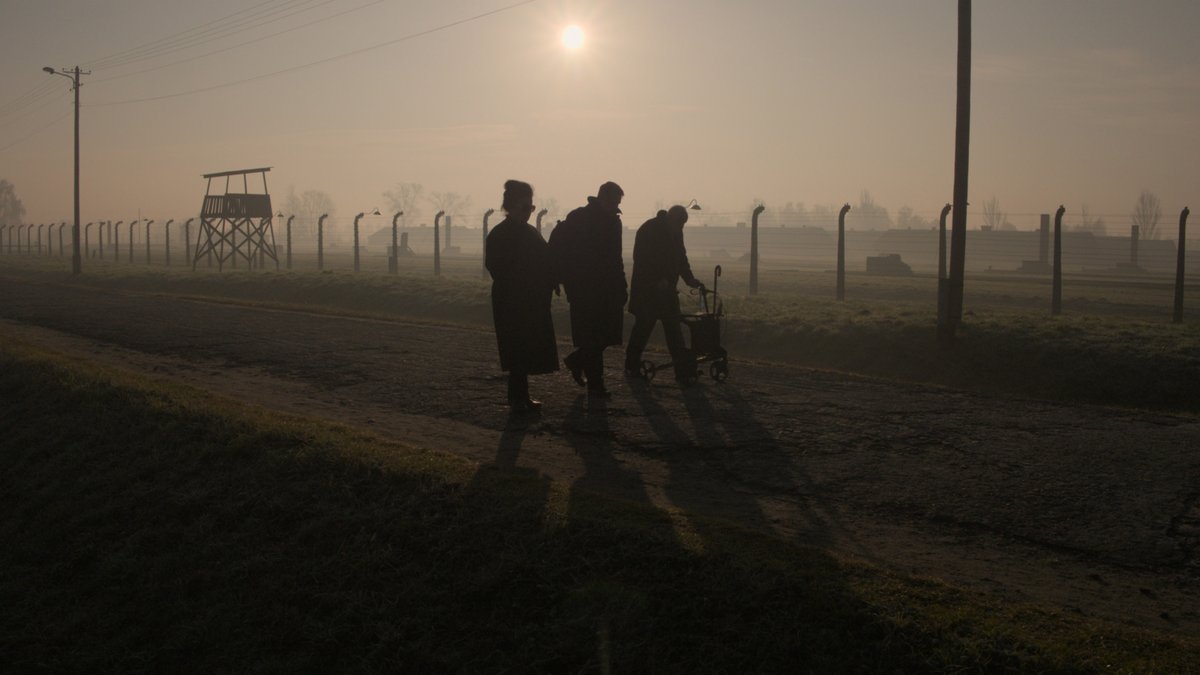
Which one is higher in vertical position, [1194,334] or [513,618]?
[1194,334]

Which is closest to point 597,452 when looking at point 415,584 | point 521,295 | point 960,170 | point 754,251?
point 521,295

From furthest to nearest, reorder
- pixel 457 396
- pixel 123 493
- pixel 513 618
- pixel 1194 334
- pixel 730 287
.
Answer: pixel 730 287
pixel 1194 334
pixel 457 396
pixel 123 493
pixel 513 618

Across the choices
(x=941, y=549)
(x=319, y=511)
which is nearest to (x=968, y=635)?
(x=941, y=549)

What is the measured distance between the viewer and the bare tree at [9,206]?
192 meters

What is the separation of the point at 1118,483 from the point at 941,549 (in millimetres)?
1858

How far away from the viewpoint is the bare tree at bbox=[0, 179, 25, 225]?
192 meters

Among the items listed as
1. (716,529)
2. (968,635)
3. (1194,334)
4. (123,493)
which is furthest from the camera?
(1194,334)

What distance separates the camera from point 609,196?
30.1ft

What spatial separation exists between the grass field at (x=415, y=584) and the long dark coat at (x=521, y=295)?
1.58 meters

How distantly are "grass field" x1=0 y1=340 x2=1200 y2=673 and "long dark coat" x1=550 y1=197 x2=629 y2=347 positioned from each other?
2.51 metres

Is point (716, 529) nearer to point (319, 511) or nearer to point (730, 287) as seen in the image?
point (319, 511)

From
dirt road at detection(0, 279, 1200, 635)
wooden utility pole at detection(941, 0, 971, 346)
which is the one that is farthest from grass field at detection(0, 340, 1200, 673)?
wooden utility pole at detection(941, 0, 971, 346)

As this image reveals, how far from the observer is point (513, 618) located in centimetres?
484

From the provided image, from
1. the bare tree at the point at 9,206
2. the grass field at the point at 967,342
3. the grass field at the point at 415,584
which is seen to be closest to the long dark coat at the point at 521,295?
the grass field at the point at 415,584
